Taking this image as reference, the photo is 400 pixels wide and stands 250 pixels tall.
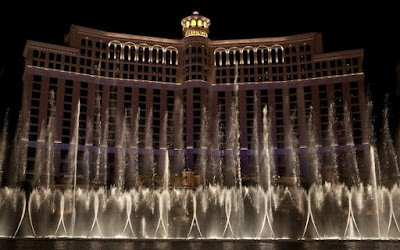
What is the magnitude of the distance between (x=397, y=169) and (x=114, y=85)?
49.4 metres

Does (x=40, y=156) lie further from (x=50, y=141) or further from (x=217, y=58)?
(x=217, y=58)

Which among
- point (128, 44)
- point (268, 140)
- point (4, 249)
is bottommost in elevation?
point (4, 249)

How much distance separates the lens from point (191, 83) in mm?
81875

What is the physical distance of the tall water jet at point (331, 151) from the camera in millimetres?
75500

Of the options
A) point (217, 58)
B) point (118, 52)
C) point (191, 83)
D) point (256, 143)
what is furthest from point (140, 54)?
point (256, 143)

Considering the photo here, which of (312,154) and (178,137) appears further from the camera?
(178,137)

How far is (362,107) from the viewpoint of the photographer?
77.8 meters

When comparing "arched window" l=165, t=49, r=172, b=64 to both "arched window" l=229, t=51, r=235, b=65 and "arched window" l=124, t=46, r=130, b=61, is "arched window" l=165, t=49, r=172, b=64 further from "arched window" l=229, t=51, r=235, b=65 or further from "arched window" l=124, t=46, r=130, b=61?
"arched window" l=229, t=51, r=235, b=65

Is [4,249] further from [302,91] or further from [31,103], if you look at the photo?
[302,91]

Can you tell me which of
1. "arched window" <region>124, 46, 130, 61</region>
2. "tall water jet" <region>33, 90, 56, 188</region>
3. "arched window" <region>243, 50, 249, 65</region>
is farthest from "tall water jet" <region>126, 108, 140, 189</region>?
"arched window" <region>243, 50, 249, 65</region>

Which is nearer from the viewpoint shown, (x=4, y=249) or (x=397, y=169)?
(x=4, y=249)

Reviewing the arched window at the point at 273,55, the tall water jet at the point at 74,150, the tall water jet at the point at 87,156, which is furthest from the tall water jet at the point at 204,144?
the tall water jet at the point at 74,150

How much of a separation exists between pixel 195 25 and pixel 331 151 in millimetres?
34645

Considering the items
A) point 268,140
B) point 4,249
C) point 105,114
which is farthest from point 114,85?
point 4,249
